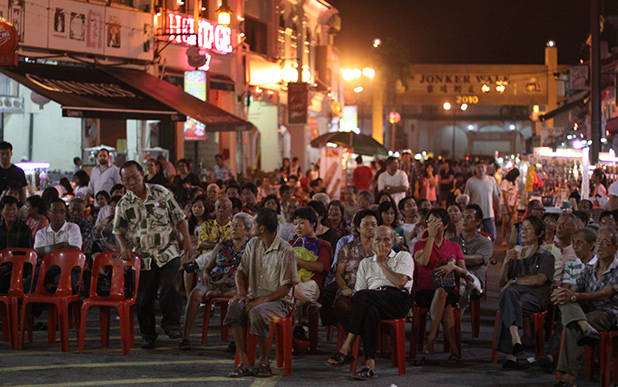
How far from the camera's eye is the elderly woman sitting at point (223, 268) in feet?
31.5

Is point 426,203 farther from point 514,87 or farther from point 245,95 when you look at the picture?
point 514,87

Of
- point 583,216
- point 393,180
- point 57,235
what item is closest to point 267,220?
point 57,235

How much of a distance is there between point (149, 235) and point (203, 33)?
14.3m

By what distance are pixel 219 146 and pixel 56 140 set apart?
255 inches

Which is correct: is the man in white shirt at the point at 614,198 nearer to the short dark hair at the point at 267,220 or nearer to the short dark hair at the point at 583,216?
the short dark hair at the point at 583,216

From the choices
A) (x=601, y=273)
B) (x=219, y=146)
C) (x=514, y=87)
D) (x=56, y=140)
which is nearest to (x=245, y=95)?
(x=219, y=146)

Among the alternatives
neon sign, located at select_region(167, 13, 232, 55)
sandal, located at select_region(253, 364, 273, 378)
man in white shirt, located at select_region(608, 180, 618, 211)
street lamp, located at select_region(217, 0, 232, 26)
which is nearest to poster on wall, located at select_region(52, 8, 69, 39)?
neon sign, located at select_region(167, 13, 232, 55)

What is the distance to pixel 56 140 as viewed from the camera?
2147 centimetres

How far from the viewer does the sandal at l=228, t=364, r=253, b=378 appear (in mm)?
8148

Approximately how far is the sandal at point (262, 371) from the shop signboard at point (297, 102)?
861 inches

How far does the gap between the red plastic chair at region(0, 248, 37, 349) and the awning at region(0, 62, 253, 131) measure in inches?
296

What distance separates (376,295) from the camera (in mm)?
8445

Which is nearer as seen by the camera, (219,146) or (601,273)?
(601,273)

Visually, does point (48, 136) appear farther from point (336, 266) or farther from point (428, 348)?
point (428, 348)
